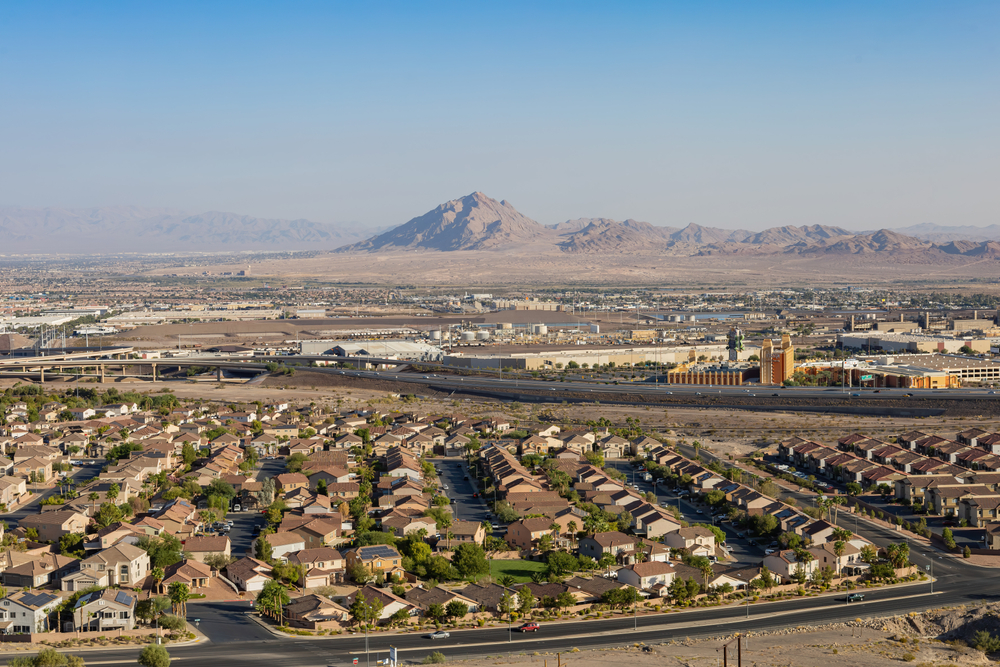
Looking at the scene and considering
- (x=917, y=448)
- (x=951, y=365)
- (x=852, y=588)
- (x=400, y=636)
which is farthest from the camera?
(x=951, y=365)

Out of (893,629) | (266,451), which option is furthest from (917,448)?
(266,451)

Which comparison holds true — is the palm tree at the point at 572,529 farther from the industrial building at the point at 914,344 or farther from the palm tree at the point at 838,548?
the industrial building at the point at 914,344

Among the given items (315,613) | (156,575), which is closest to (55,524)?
(156,575)

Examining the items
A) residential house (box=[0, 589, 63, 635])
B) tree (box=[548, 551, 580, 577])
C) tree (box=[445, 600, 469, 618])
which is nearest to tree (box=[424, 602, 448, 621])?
tree (box=[445, 600, 469, 618])

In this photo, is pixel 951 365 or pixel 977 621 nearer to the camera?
pixel 977 621

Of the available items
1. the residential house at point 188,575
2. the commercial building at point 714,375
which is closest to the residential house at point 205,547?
the residential house at point 188,575

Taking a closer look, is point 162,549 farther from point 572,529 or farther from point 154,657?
point 572,529

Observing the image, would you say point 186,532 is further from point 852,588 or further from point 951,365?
point 951,365
